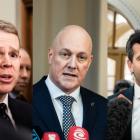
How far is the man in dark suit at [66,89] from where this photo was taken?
3.82ft

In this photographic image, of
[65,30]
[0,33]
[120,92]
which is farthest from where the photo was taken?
[120,92]

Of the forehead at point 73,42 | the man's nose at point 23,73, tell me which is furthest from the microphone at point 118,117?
the man's nose at point 23,73

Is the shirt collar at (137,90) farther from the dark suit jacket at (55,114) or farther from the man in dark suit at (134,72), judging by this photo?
the dark suit jacket at (55,114)

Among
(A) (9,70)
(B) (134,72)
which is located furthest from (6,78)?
(B) (134,72)

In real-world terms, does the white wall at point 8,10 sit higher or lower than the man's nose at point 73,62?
higher

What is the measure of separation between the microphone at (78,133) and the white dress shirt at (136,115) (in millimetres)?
180

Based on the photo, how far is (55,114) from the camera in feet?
3.92

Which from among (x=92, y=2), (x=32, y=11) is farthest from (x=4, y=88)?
(x=92, y=2)

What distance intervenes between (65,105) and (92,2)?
0.37 meters

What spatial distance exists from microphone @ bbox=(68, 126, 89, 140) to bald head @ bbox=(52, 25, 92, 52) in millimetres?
283

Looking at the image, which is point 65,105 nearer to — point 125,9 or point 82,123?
point 82,123

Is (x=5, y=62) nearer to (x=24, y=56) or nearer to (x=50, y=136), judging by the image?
(x=24, y=56)

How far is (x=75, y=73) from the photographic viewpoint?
3.86 feet

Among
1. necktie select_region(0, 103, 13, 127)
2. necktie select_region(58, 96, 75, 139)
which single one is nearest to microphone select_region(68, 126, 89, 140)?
necktie select_region(58, 96, 75, 139)
